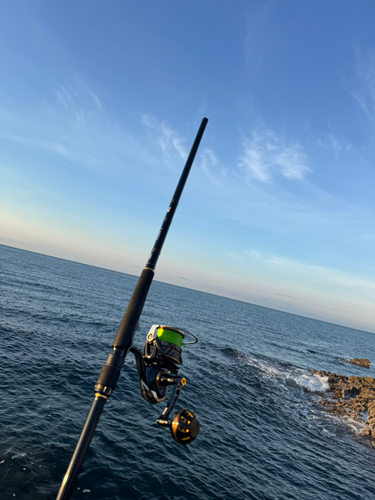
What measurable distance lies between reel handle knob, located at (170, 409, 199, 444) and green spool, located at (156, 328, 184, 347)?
117 centimetres

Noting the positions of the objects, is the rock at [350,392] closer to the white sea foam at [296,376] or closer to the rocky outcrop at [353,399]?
the rocky outcrop at [353,399]

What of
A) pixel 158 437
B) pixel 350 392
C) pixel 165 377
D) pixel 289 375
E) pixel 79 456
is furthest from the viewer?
pixel 289 375

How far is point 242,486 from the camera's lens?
464 inches

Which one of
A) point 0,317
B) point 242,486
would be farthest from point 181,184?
point 0,317

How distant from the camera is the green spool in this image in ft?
17.1

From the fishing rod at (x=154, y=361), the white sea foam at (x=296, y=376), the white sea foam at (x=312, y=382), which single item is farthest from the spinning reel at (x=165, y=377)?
the white sea foam at (x=312, y=382)

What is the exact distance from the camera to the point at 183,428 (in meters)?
4.26

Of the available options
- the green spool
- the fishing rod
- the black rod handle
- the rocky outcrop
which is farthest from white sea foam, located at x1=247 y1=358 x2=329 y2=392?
the black rod handle

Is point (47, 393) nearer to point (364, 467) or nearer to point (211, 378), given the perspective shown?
point (211, 378)

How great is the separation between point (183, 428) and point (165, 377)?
2.68 feet

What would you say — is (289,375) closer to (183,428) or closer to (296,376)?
(296,376)

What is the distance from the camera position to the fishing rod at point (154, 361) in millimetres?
3613

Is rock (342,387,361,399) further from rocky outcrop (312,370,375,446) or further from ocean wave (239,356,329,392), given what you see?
ocean wave (239,356,329,392)

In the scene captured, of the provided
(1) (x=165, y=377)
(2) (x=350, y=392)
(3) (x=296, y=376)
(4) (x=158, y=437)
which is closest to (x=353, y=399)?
(2) (x=350, y=392)
